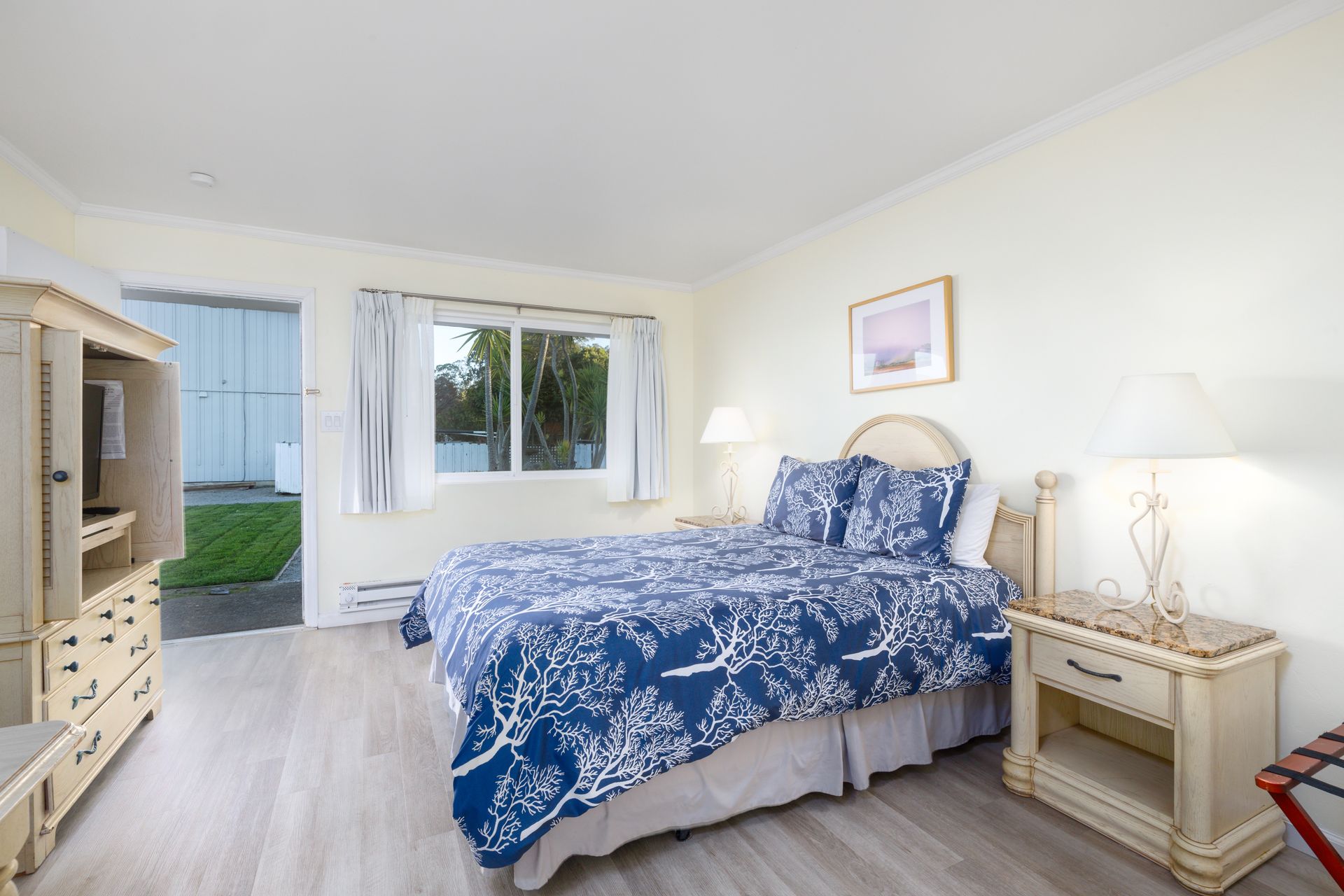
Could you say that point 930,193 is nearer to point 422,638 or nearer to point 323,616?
point 422,638

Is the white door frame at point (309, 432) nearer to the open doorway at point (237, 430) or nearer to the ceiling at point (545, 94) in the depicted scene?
the ceiling at point (545, 94)

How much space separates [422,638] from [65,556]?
149cm

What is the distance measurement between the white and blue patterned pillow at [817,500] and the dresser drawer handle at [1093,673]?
117cm

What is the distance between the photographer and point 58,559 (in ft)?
6.23

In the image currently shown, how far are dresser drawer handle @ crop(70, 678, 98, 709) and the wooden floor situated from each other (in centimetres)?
36

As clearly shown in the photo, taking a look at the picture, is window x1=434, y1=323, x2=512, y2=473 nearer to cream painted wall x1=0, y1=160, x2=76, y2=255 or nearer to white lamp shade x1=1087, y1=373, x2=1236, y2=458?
cream painted wall x1=0, y1=160, x2=76, y2=255

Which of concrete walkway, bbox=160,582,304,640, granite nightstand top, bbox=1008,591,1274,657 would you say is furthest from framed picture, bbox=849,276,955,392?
concrete walkway, bbox=160,582,304,640

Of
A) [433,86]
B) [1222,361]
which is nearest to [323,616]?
[433,86]

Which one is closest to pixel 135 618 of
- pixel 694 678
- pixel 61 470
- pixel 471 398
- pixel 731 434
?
pixel 61 470

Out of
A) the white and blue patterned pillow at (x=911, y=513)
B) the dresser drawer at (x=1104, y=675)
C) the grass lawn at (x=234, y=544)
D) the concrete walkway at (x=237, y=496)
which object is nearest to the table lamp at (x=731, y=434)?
the white and blue patterned pillow at (x=911, y=513)

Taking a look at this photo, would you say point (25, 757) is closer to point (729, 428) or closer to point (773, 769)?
point (773, 769)

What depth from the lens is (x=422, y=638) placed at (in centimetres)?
313

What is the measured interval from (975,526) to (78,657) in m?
3.36

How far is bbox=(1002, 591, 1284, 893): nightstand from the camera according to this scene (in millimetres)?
1766
